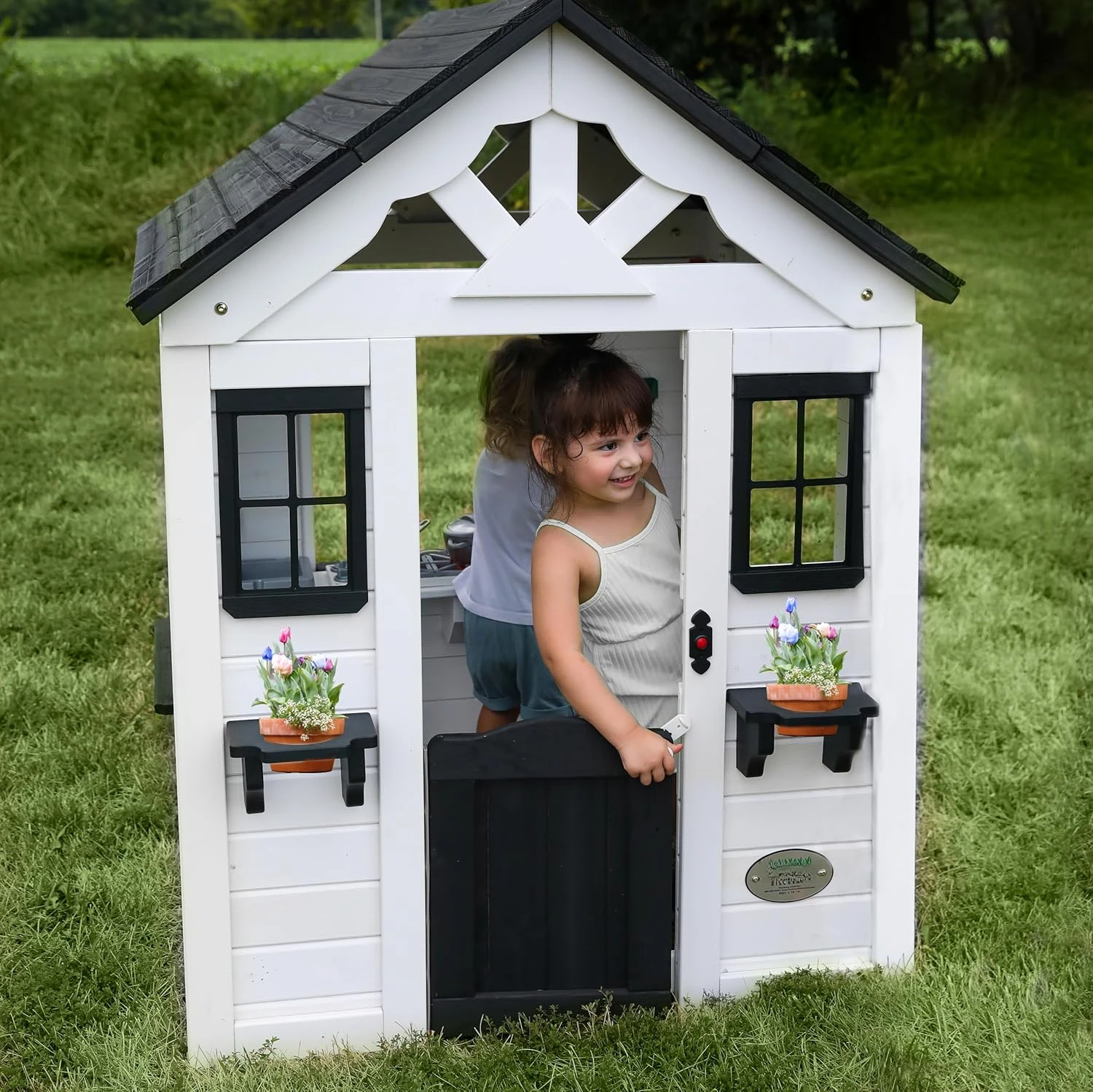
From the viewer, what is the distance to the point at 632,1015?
3342 mm

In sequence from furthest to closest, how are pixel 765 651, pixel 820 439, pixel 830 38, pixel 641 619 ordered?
1. pixel 830 38
2. pixel 820 439
3. pixel 641 619
4. pixel 765 651

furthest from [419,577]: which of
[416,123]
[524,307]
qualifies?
[416,123]

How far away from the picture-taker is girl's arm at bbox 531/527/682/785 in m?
3.20

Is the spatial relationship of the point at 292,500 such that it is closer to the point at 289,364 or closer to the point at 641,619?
the point at 289,364

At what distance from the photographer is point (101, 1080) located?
3266 mm

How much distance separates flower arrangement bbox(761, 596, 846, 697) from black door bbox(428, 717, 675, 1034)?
0.37 meters

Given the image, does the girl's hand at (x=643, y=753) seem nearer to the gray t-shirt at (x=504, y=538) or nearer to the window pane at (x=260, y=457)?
the gray t-shirt at (x=504, y=538)

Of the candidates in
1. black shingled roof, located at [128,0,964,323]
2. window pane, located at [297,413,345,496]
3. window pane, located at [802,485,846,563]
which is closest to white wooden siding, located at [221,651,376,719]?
black shingled roof, located at [128,0,964,323]

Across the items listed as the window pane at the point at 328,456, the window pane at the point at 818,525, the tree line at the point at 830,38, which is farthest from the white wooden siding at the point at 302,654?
the tree line at the point at 830,38

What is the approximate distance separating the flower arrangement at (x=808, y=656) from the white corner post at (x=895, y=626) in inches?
6.7

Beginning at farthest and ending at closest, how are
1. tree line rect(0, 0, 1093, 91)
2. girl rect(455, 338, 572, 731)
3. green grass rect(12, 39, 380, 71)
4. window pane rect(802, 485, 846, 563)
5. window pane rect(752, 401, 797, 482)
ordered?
green grass rect(12, 39, 380, 71), tree line rect(0, 0, 1093, 91), window pane rect(752, 401, 797, 482), window pane rect(802, 485, 846, 563), girl rect(455, 338, 572, 731)

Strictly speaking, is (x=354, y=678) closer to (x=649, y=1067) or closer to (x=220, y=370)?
(x=220, y=370)

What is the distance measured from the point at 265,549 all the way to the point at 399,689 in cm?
59

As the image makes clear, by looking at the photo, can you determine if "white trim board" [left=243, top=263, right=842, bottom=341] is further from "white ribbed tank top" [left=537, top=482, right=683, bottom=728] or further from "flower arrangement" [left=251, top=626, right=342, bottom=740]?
"flower arrangement" [left=251, top=626, right=342, bottom=740]
